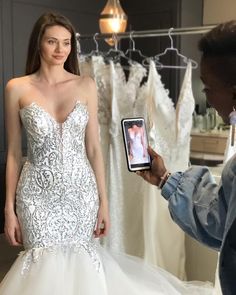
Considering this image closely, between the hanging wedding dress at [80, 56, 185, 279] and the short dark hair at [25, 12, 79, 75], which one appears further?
the hanging wedding dress at [80, 56, 185, 279]

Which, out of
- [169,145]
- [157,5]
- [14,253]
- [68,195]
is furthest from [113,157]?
[157,5]

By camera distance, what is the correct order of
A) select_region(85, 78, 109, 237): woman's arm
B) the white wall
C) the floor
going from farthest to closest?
the white wall < the floor < select_region(85, 78, 109, 237): woman's arm

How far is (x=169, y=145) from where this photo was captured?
2.51m

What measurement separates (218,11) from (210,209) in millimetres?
4025

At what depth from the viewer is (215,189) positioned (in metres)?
1.03

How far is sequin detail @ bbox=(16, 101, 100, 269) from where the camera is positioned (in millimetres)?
1894

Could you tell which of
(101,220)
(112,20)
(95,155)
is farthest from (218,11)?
(101,220)

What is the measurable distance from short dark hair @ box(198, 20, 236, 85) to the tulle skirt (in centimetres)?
123

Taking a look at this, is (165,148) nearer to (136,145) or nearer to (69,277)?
(69,277)

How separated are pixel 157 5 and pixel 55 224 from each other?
3.30 metres

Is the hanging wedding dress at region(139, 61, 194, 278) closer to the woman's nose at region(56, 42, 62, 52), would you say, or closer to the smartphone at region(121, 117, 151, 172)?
the woman's nose at region(56, 42, 62, 52)

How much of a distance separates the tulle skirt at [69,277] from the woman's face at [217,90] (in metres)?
1.17

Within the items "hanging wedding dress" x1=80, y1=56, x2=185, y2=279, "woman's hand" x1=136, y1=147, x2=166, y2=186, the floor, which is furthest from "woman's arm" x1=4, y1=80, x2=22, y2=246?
the floor

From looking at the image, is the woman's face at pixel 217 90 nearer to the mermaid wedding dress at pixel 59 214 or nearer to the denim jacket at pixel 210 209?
the denim jacket at pixel 210 209
